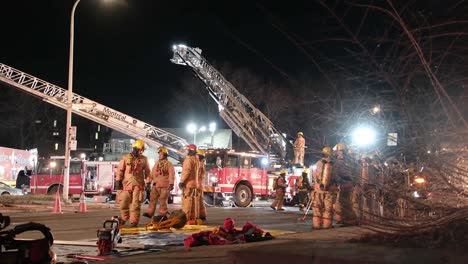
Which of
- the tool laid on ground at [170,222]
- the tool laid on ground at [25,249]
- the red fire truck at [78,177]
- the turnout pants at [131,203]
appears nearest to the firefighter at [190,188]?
the tool laid on ground at [170,222]

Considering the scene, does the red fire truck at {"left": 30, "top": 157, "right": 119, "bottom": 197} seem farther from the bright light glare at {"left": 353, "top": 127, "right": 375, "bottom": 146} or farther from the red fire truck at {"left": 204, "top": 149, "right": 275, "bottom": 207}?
the bright light glare at {"left": 353, "top": 127, "right": 375, "bottom": 146}

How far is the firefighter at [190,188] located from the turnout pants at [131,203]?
47.5 inches

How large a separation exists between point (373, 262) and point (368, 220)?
1048 millimetres

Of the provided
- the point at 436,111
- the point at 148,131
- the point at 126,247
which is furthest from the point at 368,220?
the point at 148,131

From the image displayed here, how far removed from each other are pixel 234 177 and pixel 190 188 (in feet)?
32.6

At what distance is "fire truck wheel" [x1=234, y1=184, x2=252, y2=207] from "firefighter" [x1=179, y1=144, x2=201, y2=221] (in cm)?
973

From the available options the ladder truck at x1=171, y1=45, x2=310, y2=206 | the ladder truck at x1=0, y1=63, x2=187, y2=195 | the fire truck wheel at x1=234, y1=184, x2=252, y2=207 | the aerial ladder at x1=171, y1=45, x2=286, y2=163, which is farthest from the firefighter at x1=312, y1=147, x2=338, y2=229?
the aerial ladder at x1=171, y1=45, x2=286, y2=163

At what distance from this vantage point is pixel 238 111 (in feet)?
103

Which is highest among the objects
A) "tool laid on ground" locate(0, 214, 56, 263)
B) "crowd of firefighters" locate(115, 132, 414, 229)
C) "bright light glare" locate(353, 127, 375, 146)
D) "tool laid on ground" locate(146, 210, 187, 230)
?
"bright light glare" locate(353, 127, 375, 146)

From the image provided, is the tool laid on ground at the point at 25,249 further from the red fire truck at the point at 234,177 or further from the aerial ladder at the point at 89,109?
the aerial ladder at the point at 89,109

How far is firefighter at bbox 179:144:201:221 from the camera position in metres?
12.5

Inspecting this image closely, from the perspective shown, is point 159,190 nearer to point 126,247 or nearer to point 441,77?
point 126,247

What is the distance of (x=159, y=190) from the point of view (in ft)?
41.6

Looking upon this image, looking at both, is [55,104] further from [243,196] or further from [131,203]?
[131,203]
